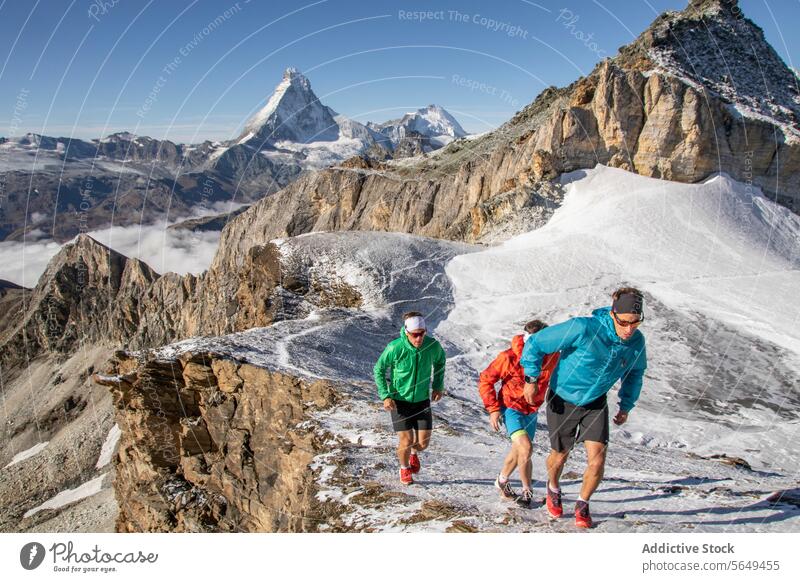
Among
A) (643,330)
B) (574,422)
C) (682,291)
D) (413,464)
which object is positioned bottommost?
(413,464)

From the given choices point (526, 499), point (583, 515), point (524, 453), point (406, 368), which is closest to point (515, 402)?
point (524, 453)

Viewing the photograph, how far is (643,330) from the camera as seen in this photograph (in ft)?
78.4

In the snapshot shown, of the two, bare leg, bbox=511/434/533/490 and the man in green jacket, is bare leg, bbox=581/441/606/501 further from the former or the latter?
the man in green jacket

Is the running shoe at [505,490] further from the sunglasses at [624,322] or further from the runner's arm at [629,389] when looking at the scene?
the sunglasses at [624,322]

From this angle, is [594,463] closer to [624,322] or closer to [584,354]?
[584,354]

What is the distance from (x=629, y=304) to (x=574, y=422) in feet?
5.29

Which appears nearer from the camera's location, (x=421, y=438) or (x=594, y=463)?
(x=594, y=463)

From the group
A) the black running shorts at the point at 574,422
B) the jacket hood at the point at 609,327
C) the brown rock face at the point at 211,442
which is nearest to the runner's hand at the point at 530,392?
the black running shorts at the point at 574,422

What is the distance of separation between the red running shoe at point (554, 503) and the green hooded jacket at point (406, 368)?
2374mm

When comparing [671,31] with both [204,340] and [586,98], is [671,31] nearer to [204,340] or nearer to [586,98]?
[586,98]

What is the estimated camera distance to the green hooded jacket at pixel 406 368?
830 cm

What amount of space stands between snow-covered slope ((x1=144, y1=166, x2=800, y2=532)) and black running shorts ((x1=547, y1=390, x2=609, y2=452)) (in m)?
1.14

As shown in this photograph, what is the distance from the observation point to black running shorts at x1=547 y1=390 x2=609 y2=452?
6.52 meters

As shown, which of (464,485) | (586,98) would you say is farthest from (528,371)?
(586,98)
